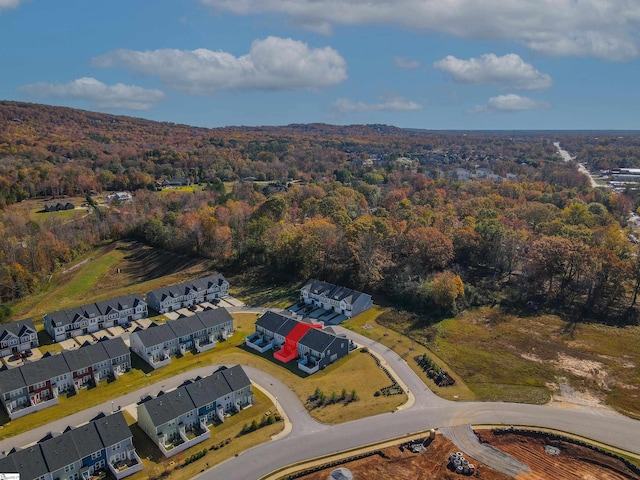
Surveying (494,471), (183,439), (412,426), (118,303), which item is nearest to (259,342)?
(183,439)

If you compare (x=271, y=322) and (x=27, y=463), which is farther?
(x=271, y=322)

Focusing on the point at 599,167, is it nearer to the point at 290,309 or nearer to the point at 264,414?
the point at 290,309

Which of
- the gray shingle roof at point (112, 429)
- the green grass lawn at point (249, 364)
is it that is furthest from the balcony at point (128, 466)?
the green grass lawn at point (249, 364)

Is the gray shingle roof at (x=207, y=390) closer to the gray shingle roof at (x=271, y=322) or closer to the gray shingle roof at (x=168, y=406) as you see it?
the gray shingle roof at (x=168, y=406)

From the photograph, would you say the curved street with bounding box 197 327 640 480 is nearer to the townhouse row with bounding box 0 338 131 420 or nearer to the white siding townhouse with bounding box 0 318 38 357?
the townhouse row with bounding box 0 338 131 420

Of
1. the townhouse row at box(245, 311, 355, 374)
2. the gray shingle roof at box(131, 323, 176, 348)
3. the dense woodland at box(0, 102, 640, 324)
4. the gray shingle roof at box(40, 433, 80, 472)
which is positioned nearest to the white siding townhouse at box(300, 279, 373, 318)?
the dense woodland at box(0, 102, 640, 324)

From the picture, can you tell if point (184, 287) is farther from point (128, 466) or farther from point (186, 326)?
point (128, 466)

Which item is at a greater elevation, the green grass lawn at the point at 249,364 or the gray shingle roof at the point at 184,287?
the gray shingle roof at the point at 184,287
